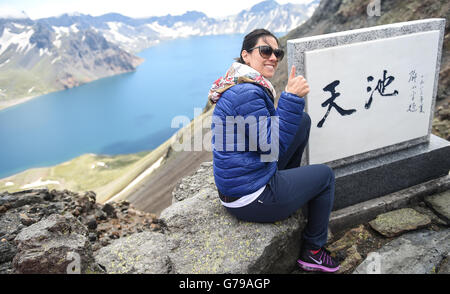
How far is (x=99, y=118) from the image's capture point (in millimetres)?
116500

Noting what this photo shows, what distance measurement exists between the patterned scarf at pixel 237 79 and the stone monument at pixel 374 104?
0.97 meters

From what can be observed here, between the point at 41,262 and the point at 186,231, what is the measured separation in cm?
148

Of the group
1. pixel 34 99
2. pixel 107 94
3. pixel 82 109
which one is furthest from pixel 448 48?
pixel 34 99

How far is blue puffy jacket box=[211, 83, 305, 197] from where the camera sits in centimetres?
276

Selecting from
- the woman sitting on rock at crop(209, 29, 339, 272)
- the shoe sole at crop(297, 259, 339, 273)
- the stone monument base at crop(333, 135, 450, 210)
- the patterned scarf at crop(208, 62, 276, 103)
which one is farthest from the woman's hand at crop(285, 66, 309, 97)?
the shoe sole at crop(297, 259, 339, 273)

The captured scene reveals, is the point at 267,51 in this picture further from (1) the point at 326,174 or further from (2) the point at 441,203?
(2) the point at 441,203

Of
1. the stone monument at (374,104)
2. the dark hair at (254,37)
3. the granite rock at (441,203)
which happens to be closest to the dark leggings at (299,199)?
the stone monument at (374,104)

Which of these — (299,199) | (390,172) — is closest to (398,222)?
(390,172)

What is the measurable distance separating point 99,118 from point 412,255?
407 ft

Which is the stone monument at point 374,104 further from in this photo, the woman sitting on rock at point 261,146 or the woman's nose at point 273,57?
the woman sitting on rock at point 261,146

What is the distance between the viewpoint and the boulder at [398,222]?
3.83 metres

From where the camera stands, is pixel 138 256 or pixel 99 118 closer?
pixel 138 256

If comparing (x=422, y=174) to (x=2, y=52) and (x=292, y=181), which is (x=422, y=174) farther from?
(x=2, y=52)

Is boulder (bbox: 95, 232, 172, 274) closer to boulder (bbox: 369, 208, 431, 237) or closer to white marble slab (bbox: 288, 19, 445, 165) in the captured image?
white marble slab (bbox: 288, 19, 445, 165)
